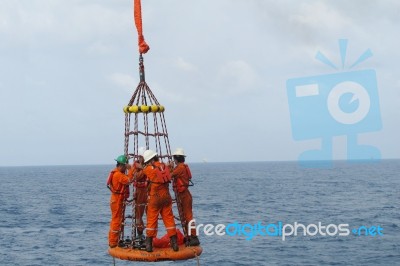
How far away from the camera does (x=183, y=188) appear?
12188 millimetres

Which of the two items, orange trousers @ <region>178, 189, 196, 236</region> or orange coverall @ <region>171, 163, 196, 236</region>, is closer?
orange coverall @ <region>171, 163, 196, 236</region>

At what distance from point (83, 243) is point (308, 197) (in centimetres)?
4603

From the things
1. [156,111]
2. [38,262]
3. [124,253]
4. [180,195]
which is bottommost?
[38,262]

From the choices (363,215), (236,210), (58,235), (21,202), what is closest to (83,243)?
(58,235)

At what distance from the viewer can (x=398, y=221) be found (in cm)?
5356

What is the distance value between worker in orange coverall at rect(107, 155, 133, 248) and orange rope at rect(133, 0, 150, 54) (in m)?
2.54

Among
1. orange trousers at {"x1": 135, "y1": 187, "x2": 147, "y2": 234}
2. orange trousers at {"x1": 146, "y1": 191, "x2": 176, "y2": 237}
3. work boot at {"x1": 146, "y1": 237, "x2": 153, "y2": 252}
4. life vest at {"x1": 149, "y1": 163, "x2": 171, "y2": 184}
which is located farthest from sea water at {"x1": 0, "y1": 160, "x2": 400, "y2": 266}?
life vest at {"x1": 149, "y1": 163, "x2": 171, "y2": 184}

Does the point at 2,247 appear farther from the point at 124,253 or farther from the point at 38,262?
the point at 124,253

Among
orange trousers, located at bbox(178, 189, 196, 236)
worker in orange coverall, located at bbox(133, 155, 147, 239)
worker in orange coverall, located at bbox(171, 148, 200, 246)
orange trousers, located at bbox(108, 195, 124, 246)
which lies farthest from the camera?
orange trousers, located at bbox(178, 189, 196, 236)

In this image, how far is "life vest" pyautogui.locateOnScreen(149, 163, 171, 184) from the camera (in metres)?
11.2

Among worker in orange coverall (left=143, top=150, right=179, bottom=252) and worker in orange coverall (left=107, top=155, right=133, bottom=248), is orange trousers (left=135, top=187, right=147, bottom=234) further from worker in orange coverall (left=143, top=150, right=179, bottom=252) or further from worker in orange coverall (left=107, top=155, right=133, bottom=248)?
worker in orange coverall (left=143, top=150, right=179, bottom=252)

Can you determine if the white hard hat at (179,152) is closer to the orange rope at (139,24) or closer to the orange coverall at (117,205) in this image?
the orange coverall at (117,205)

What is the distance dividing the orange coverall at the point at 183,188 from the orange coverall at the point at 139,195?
77cm

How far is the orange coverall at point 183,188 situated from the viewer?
39.5 feet
